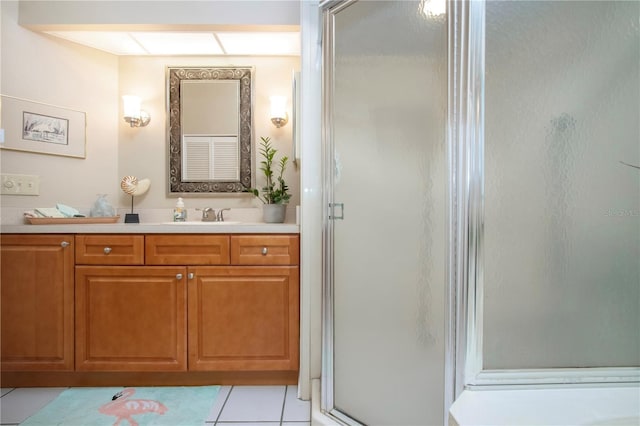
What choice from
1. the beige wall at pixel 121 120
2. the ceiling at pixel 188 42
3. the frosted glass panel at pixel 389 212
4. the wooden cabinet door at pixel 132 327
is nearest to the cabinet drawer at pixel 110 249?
the wooden cabinet door at pixel 132 327

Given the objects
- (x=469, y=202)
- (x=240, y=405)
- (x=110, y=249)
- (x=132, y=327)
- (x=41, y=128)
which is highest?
(x=41, y=128)

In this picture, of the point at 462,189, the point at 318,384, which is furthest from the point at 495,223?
the point at 318,384

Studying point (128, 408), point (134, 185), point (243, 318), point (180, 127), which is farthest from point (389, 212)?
point (134, 185)

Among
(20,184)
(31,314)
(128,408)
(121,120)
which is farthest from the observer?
(121,120)

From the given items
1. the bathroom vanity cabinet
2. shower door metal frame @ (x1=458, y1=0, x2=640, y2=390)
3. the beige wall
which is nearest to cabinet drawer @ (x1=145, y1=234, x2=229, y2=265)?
the bathroom vanity cabinet

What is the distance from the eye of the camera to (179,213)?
211cm

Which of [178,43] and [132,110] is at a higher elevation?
[178,43]

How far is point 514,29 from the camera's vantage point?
2.99 feet

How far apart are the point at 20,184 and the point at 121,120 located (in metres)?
0.71

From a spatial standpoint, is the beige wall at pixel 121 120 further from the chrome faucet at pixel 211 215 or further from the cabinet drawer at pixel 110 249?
the cabinet drawer at pixel 110 249

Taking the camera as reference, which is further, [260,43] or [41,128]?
[260,43]

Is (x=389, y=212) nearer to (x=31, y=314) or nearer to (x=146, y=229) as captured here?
(x=146, y=229)

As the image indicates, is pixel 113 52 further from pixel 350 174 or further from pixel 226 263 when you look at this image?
pixel 350 174

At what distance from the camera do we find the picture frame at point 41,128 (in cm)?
177
